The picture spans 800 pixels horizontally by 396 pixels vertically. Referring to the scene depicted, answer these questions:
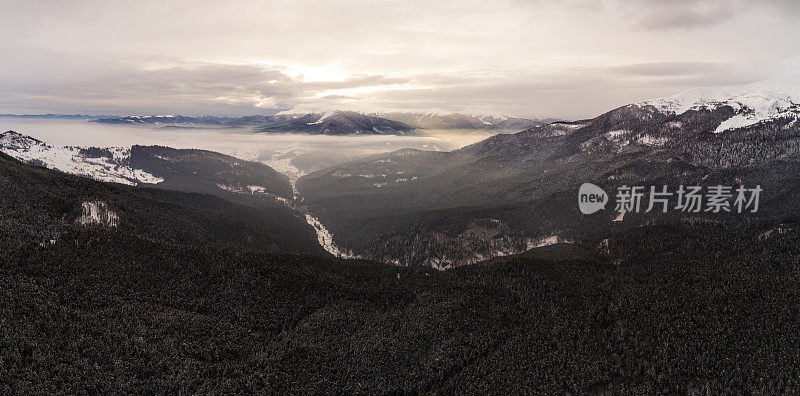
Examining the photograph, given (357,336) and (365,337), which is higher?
(365,337)

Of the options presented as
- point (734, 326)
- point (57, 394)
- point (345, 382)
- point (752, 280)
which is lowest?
point (345, 382)

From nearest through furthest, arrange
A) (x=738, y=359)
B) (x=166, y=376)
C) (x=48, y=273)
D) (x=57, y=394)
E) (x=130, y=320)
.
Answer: (x=57, y=394), (x=166, y=376), (x=738, y=359), (x=130, y=320), (x=48, y=273)

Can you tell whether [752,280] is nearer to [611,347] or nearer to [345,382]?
[611,347]

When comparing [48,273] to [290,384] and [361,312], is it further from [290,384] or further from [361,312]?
[361,312]

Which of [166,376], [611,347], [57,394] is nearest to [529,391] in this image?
[611,347]

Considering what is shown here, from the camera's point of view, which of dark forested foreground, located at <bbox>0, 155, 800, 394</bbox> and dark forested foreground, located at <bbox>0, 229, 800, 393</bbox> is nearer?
dark forested foreground, located at <bbox>0, 155, 800, 394</bbox>

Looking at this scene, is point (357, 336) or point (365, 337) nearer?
point (365, 337)

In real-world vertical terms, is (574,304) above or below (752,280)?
below

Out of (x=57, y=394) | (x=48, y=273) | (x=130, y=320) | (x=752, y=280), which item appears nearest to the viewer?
(x=57, y=394)

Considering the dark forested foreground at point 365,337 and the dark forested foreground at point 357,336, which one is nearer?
the dark forested foreground at point 357,336

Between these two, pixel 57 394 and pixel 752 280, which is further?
pixel 752 280
